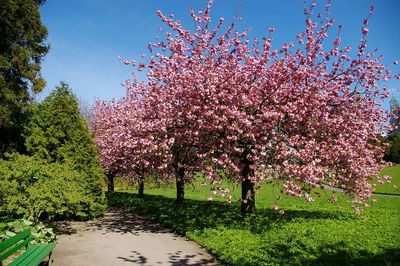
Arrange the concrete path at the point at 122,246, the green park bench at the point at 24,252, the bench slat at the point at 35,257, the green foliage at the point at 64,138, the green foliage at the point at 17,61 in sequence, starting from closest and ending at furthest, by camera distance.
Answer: the green park bench at the point at 24,252
the bench slat at the point at 35,257
the concrete path at the point at 122,246
the green foliage at the point at 64,138
the green foliage at the point at 17,61

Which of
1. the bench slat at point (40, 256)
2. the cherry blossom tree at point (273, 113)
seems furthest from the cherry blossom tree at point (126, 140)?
the bench slat at point (40, 256)

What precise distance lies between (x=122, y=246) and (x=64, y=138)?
613 centimetres

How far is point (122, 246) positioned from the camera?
10008mm

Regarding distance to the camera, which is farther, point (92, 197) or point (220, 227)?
point (92, 197)

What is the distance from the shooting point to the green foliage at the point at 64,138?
13352 millimetres

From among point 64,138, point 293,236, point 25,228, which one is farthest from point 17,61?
point 293,236

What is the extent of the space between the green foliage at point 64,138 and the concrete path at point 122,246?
1.76 meters

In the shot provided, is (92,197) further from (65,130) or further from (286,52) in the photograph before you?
(286,52)

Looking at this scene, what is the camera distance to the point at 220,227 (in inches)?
458

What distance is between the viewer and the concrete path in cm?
860

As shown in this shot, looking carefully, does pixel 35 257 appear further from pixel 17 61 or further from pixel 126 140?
pixel 17 61

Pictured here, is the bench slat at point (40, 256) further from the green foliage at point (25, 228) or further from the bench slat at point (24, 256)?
the green foliage at point (25, 228)

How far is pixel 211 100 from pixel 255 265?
5.78 metres

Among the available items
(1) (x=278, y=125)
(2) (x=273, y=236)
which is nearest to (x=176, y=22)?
(1) (x=278, y=125)
